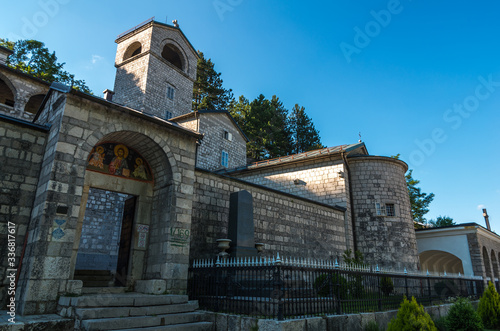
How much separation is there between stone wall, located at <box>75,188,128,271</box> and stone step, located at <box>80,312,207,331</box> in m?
8.61

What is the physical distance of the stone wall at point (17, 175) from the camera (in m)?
6.62

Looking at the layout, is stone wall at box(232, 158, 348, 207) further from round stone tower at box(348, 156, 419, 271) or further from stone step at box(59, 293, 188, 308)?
stone step at box(59, 293, 188, 308)

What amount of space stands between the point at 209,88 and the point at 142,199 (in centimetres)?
3224

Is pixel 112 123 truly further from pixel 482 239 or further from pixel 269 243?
pixel 482 239

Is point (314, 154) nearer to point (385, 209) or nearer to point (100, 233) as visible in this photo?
point (385, 209)

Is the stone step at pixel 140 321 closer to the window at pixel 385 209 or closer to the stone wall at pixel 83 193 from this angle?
the stone wall at pixel 83 193

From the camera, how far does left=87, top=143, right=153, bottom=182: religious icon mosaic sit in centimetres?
802

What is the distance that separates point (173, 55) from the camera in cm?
3030

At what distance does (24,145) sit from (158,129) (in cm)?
302

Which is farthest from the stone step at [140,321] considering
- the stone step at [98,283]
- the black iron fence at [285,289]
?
the stone step at [98,283]

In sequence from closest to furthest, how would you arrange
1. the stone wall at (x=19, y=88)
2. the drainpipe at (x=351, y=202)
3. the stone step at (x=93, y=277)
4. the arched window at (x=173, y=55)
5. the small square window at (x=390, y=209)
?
1. the stone step at (x=93, y=277)
2. the drainpipe at (x=351, y=202)
3. the small square window at (x=390, y=209)
4. the stone wall at (x=19, y=88)
5. the arched window at (x=173, y=55)

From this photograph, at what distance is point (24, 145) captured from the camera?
7.18m

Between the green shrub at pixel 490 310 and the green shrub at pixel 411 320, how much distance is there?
5.75 meters

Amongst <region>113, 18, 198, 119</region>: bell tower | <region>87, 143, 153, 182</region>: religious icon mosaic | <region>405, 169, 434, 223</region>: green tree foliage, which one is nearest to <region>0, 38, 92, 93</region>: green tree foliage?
<region>113, 18, 198, 119</region>: bell tower
